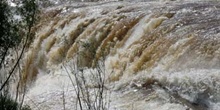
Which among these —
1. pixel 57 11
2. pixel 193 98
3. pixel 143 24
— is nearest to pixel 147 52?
pixel 143 24

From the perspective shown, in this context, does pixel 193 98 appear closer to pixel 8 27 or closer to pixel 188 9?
pixel 8 27

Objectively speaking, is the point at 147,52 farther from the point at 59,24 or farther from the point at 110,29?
the point at 59,24

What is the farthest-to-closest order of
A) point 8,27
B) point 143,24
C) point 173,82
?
point 143,24 → point 173,82 → point 8,27

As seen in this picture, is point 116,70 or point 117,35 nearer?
point 116,70

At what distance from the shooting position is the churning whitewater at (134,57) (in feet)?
24.9

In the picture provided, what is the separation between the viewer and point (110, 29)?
11344 mm

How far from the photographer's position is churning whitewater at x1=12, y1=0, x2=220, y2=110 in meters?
→ 7.60

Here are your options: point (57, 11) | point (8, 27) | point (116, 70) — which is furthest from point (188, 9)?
point (8, 27)

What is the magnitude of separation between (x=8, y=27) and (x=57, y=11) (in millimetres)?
9083

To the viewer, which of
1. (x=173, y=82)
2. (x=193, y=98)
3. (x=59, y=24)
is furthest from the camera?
(x=59, y=24)

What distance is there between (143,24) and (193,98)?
12.4 feet

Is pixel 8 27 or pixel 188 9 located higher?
pixel 188 9

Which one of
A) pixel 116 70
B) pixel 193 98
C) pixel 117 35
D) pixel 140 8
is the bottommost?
pixel 193 98

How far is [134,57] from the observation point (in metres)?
9.70
